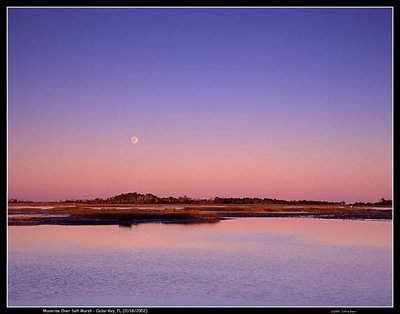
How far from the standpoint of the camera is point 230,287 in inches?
677

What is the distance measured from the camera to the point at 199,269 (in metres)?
20.4

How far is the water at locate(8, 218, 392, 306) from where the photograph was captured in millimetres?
15891

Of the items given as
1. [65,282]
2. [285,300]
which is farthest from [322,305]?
[65,282]

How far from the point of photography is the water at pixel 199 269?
15.9 meters

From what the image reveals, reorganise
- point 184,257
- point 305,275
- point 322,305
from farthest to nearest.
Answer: point 184,257 < point 305,275 < point 322,305
